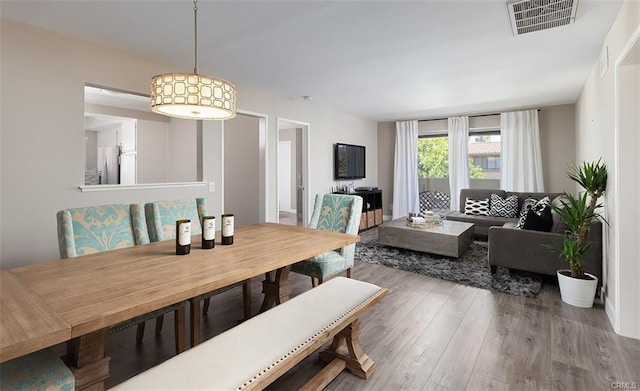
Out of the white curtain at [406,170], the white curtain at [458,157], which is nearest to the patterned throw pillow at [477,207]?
the white curtain at [458,157]

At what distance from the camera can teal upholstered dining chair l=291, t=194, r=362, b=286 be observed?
2652 mm

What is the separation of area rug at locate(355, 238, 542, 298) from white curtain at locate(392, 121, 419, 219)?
90.2 inches

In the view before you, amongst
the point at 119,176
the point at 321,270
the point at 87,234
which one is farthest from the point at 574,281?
the point at 119,176

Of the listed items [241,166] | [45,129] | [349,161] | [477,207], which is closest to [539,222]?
[477,207]

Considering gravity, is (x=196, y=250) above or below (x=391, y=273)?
above

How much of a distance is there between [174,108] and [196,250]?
968 millimetres

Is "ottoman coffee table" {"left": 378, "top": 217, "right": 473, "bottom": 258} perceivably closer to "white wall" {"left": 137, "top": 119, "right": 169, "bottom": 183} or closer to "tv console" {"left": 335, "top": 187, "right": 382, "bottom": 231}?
"tv console" {"left": 335, "top": 187, "right": 382, "bottom": 231}

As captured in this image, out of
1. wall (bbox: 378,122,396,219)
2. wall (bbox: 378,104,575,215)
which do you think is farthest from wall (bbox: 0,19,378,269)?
wall (bbox: 378,104,575,215)

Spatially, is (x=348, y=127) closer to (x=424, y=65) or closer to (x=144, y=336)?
(x=424, y=65)

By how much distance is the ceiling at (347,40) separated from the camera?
229 centimetres

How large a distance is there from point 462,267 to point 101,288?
3760 mm

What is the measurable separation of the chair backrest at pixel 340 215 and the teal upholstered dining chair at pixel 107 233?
5.00 ft

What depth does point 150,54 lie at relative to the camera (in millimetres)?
3166

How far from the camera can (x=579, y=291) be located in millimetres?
2730
